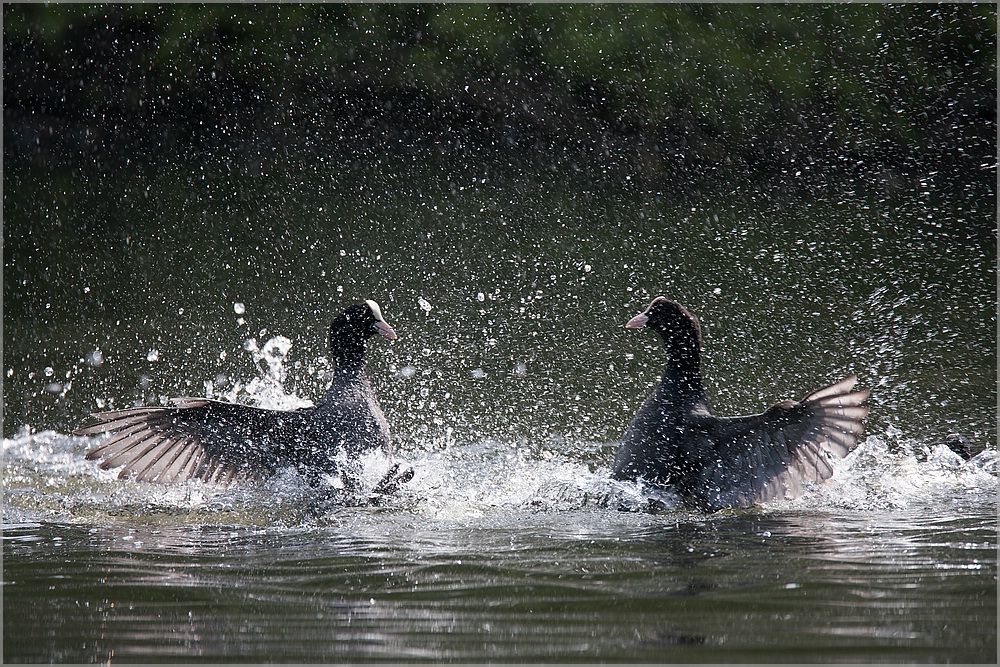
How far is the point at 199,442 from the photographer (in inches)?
175

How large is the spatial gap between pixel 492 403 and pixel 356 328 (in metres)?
1.00

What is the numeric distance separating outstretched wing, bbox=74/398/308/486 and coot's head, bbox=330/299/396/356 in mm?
456

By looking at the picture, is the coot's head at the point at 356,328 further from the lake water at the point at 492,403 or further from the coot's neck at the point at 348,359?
the lake water at the point at 492,403

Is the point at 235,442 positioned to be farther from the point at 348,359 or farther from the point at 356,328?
the point at 356,328

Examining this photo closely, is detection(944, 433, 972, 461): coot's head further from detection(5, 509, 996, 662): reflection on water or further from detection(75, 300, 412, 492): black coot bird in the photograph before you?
detection(75, 300, 412, 492): black coot bird

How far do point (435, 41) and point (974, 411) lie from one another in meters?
8.82

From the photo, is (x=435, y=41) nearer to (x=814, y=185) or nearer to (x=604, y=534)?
(x=814, y=185)

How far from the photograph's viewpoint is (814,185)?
11039mm

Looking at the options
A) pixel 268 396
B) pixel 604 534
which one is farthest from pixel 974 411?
pixel 268 396

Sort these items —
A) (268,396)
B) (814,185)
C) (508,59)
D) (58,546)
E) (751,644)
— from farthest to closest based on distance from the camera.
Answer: (508,59), (814,185), (268,396), (58,546), (751,644)

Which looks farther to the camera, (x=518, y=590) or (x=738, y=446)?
(x=738, y=446)

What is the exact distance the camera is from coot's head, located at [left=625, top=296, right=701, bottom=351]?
15.1 feet

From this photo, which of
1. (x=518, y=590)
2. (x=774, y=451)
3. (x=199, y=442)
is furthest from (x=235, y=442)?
(x=774, y=451)

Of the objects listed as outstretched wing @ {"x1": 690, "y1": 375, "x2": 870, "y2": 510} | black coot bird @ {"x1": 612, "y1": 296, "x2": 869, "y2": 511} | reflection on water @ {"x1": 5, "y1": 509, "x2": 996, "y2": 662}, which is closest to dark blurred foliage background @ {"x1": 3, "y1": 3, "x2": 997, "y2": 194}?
black coot bird @ {"x1": 612, "y1": 296, "x2": 869, "y2": 511}
